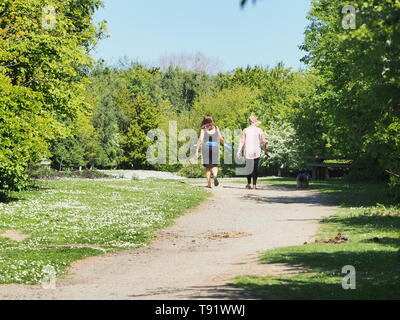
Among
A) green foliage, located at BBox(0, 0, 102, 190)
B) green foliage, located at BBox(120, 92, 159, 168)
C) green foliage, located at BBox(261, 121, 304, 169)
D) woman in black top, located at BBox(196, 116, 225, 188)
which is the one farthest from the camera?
green foliage, located at BBox(120, 92, 159, 168)

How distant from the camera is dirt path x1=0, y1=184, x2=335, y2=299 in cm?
931

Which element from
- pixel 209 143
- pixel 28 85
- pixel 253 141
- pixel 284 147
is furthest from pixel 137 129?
pixel 253 141

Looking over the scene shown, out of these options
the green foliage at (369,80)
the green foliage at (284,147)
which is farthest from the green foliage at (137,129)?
the green foliage at (369,80)

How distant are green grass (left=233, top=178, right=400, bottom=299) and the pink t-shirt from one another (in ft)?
31.4

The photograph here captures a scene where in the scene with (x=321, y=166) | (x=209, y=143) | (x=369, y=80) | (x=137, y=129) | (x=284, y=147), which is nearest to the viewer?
(x=369, y=80)

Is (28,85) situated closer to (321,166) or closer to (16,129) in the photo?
(16,129)

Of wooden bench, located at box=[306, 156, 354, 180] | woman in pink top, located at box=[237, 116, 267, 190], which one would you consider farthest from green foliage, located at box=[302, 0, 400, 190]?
wooden bench, located at box=[306, 156, 354, 180]

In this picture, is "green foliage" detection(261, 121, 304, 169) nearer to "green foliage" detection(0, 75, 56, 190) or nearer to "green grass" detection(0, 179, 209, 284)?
"green grass" detection(0, 179, 209, 284)

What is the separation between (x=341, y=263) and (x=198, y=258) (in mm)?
3030

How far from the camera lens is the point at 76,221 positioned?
1802cm

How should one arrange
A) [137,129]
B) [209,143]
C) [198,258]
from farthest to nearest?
[137,129] → [209,143] → [198,258]

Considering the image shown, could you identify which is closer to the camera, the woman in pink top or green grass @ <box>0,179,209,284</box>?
green grass @ <box>0,179,209,284</box>

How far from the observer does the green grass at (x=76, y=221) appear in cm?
1255

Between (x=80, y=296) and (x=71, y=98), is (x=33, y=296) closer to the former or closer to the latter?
(x=80, y=296)
